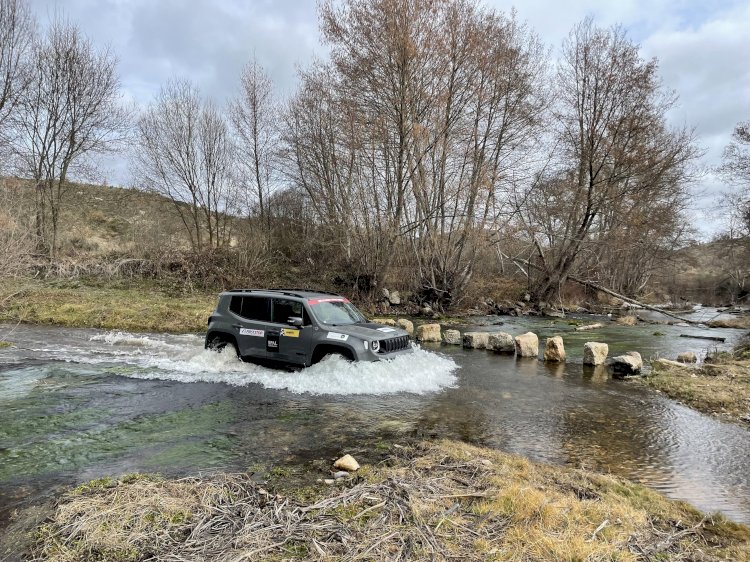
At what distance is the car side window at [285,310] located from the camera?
33.9ft

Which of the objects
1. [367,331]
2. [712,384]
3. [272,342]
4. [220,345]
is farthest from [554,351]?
[220,345]

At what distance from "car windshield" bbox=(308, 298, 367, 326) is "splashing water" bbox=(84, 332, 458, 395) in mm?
957

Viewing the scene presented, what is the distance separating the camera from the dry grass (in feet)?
11.9

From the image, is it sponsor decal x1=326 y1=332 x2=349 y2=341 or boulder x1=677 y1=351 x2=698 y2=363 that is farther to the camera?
boulder x1=677 y1=351 x2=698 y2=363

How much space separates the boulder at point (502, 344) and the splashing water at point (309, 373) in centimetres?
331

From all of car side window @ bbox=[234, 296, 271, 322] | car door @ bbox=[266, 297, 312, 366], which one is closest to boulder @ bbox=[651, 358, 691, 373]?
car door @ bbox=[266, 297, 312, 366]

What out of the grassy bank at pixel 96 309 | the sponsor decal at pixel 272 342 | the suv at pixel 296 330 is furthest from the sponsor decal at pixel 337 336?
the grassy bank at pixel 96 309

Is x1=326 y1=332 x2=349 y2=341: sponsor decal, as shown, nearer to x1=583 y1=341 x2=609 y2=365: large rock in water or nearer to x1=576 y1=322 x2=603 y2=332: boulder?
x1=583 y1=341 x2=609 y2=365: large rock in water

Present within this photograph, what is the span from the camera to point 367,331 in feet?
32.7

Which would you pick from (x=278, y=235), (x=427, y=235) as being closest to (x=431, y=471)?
(x=427, y=235)

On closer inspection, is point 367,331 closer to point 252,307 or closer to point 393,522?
point 252,307

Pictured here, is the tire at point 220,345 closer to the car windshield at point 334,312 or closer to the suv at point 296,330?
the suv at point 296,330

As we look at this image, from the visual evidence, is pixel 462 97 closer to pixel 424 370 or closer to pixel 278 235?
pixel 278 235

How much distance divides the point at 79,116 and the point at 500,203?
81.7 ft
